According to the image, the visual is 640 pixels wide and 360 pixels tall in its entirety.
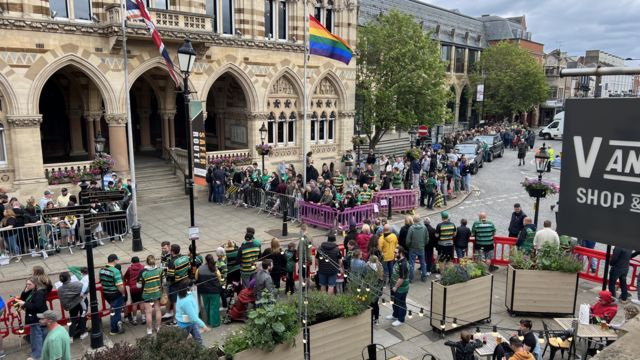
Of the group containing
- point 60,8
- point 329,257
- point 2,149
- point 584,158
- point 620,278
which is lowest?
point 620,278

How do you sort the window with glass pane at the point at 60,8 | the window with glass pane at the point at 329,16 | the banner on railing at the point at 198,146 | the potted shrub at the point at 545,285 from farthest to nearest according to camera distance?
1. the window with glass pane at the point at 329,16
2. the window with glass pane at the point at 60,8
3. the banner on railing at the point at 198,146
4. the potted shrub at the point at 545,285

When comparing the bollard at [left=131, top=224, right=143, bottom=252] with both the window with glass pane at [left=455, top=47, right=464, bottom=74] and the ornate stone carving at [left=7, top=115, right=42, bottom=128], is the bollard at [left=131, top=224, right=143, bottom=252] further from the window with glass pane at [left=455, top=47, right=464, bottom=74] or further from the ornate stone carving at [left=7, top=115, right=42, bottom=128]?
the window with glass pane at [left=455, top=47, right=464, bottom=74]

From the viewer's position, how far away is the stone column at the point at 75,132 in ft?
81.7

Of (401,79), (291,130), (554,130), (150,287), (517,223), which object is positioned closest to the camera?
(150,287)

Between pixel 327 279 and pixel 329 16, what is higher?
pixel 329 16

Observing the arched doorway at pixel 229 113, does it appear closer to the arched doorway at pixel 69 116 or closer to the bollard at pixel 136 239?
the arched doorway at pixel 69 116

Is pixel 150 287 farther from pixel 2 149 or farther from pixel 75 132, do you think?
pixel 75 132

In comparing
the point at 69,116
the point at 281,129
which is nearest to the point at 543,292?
the point at 281,129

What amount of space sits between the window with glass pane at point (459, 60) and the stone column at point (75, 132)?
42.8 metres

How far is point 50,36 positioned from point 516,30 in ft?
200

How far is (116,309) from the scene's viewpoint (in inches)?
384

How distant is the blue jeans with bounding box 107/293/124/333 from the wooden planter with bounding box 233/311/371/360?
4134mm

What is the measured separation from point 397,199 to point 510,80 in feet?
122

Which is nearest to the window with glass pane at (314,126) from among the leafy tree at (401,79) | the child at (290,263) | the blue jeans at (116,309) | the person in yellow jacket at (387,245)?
the leafy tree at (401,79)
